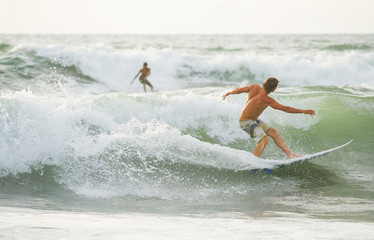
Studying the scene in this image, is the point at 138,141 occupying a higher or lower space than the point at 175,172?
higher

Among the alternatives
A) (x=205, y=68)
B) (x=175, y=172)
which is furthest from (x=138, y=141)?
(x=205, y=68)

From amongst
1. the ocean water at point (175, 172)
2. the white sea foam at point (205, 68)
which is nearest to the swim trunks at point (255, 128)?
the ocean water at point (175, 172)

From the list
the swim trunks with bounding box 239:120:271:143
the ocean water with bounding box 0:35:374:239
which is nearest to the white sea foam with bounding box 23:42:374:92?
the ocean water with bounding box 0:35:374:239

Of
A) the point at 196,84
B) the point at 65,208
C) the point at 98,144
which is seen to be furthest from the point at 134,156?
the point at 196,84

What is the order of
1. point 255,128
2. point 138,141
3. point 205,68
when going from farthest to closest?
1. point 205,68
2. point 138,141
3. point 255,128

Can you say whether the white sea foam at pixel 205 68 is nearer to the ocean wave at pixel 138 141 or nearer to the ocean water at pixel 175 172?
the ocean wave at pixel 138 141

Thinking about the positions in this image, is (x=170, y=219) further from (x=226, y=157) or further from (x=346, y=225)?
(x=226, y=157)

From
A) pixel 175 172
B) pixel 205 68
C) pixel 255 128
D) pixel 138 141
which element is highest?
pixel 205 68

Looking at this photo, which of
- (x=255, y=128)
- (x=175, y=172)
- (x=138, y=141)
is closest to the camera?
(x=255, y=128)

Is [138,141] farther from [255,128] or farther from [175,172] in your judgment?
[255,128]

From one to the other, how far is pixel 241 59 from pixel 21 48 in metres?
11.0

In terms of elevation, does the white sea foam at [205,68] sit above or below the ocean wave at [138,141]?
above

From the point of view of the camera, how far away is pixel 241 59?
77.7 ft

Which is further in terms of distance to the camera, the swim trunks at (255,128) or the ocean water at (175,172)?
the swim trunks at (255,128)
